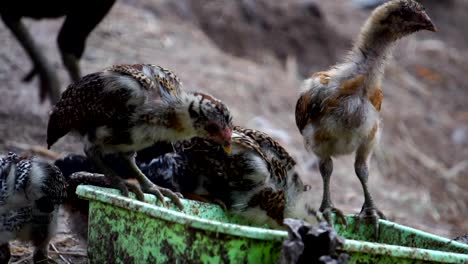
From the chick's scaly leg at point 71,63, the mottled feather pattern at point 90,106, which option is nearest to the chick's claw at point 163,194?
the mottled feather pattern at point 90,106

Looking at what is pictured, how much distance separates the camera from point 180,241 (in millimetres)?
2973

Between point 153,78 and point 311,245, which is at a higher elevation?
point 153,78

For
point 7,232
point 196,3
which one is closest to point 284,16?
point 196,3

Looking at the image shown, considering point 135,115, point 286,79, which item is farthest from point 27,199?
point 286,79

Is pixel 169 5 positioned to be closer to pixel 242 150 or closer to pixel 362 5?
pixel 362 5

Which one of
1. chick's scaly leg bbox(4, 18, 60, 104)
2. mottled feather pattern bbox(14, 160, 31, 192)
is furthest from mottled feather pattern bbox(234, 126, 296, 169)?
chick's scaly leg bbox(4, 18, 60, 104)

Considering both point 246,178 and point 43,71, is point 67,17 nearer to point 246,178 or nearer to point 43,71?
point 43,71

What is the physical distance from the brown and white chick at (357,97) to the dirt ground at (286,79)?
2223 millimetres

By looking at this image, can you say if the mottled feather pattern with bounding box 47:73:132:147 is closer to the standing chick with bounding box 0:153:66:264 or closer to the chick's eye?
the standing chick with bounding box 0:153:66:264

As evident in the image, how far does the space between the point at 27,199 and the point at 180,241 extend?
3.40ft

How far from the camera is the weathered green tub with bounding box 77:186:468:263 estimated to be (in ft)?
9.49

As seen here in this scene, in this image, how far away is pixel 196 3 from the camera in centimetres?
1018

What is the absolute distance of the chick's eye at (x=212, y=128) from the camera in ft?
10.9

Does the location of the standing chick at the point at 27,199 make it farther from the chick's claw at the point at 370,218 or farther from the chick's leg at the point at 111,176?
the chick's claw at the point at 370,218
